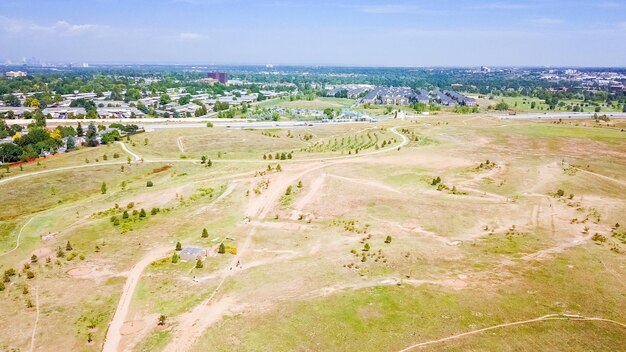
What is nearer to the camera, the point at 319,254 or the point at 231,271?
the point at 231,271

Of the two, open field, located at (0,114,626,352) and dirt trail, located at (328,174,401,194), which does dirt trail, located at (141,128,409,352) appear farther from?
dirt trail, located at (328,174,401,194)

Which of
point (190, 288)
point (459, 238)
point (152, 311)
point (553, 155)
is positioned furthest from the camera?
point (553, 155)

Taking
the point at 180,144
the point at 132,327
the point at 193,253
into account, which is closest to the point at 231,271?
the point at 193,253

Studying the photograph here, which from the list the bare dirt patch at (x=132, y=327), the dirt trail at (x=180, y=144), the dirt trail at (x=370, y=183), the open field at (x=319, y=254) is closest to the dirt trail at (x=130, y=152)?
the open field at (x=319, y=254)

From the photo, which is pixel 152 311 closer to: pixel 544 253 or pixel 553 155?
pixel 544 253

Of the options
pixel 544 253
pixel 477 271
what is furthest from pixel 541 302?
pixel 544 253

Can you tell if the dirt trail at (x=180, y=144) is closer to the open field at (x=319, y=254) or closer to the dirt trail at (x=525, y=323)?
the open field at (x=319, y=254)

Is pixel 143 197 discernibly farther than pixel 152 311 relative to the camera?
Yes

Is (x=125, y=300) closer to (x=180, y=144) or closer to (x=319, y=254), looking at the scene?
(x=319, y=254)

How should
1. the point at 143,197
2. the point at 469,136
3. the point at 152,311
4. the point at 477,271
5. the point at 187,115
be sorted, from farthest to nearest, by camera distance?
the point at 187,115, the point at 469,136, the point at 143,197, the point at 477,271, the point at 152,311
